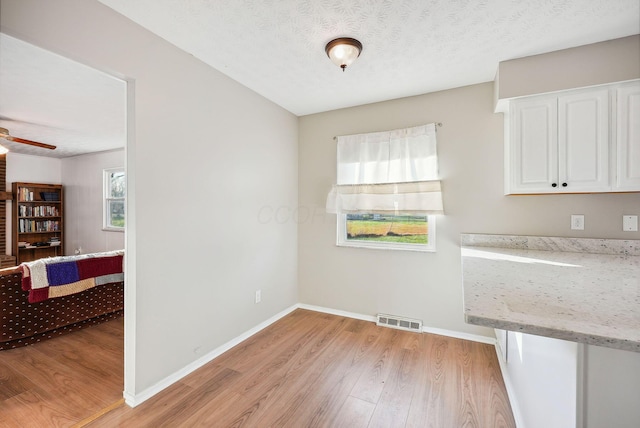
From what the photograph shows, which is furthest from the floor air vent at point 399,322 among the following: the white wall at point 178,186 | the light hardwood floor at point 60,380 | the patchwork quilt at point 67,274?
the patchwork quilt at point 67,274

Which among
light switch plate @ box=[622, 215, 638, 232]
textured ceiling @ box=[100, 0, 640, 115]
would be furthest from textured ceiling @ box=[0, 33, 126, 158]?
light switch plate @ box=[622, 215, 638, 232]

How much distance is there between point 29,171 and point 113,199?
6.04ft

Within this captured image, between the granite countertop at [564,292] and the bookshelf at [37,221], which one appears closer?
the granite countertop at [564,292]

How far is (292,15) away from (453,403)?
2.73 meters

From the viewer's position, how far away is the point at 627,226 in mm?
2053

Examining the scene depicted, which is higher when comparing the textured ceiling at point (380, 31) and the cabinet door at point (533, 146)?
the textured ceiling at point (380, 31)

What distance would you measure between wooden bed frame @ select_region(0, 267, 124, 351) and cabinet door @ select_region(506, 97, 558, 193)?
4.34m

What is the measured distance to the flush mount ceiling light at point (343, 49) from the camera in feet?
6.16

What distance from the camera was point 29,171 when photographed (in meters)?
5.16

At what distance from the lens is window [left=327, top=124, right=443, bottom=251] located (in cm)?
276

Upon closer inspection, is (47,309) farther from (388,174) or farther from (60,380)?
(388,174)

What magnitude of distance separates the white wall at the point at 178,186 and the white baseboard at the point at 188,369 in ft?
0.11

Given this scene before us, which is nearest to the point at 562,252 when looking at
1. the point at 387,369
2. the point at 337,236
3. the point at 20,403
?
the point at 387,369

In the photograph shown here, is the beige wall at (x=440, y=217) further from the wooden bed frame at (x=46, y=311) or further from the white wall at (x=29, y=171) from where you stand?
the white wall at (x=29, y=171)
